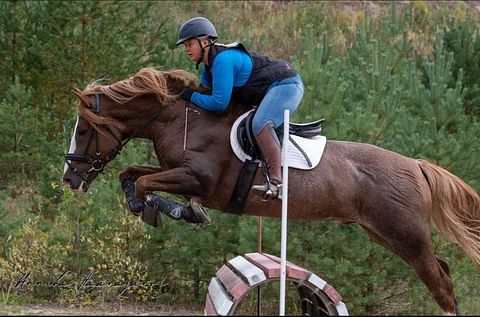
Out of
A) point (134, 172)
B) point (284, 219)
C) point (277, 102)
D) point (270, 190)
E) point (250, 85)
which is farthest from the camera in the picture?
point (134, 172)

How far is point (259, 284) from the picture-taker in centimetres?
513

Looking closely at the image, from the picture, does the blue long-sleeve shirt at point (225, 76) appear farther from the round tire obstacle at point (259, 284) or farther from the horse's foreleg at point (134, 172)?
the round tire obstacle at point (259, 284)

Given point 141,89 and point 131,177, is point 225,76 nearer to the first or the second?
point 141,89

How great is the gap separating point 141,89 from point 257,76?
915 millimetres

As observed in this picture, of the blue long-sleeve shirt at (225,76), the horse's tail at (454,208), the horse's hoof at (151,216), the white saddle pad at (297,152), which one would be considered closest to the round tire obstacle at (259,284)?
the horse's hoof at (151,216)

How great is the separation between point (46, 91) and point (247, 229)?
571 cm

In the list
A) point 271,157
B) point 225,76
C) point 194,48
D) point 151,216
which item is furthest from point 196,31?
point 151,216

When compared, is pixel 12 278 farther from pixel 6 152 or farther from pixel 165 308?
pixel 6 152

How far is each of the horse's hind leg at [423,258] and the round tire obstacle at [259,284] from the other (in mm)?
880

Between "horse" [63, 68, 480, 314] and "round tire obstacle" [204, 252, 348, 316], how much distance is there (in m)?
0.62

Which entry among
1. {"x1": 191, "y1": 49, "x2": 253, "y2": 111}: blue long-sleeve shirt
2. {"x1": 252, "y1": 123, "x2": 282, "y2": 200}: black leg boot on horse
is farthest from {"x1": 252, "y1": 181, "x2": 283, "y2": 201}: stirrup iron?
{"x1": 191, "y1": 49, "x2": 253, "y2": 111}: blue long-sleeve shirt

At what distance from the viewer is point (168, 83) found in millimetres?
6242

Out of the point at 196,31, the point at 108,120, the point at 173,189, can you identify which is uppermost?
the point at 196,31

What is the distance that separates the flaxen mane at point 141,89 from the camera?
607 centimetres
